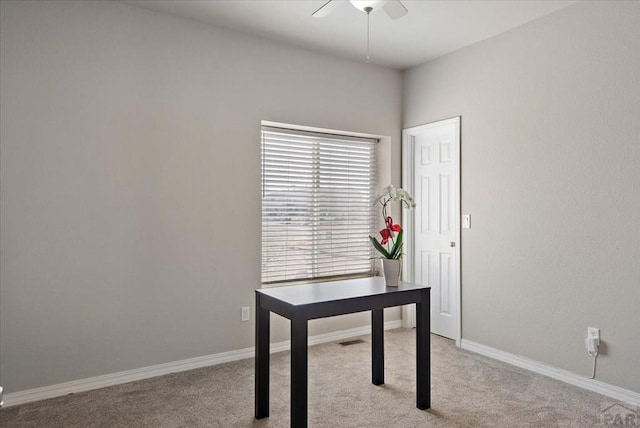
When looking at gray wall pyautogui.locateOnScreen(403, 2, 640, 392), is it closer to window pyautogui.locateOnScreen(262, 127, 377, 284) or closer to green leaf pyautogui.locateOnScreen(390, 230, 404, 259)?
window pyautogui.locateOnScreen(262, 127, 377, 284)

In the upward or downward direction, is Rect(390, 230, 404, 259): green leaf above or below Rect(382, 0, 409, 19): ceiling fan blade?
below

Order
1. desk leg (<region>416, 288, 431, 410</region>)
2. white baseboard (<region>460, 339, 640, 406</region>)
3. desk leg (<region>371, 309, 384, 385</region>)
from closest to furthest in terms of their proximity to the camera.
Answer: desk leg (<region>416, 288, 431, 410</region>) < white baseboard (<region>460, 339, 640, 406</region>) < desk leg (<region>371, 309, 384, 385</region>)

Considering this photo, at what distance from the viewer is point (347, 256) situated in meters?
4.53

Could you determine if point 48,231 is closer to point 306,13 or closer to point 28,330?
point 28,330

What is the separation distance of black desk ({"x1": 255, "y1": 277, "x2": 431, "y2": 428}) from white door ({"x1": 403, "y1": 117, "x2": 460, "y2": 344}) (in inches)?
55.1

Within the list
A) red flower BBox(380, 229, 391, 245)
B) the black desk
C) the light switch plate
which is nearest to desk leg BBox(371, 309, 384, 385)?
the black desk

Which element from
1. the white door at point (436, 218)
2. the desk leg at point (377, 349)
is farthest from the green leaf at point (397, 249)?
the white door at point (436, 218)

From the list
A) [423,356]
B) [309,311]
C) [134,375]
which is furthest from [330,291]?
[134,375]

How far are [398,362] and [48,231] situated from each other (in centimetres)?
274

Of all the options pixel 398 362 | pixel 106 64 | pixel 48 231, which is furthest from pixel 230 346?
pixel 106 64

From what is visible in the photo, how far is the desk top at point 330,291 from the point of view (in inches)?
95.4

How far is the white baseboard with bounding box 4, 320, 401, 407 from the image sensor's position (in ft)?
9.29

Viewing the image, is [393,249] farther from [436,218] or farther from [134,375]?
[134,375]

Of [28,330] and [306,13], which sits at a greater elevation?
[306,13]
